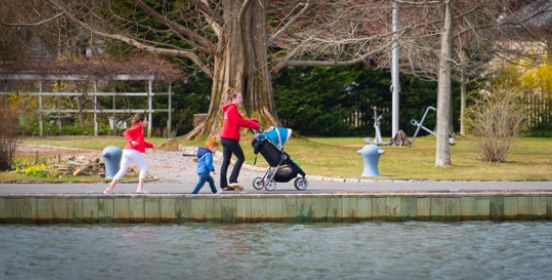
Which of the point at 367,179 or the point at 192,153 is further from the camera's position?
the point at 192,153

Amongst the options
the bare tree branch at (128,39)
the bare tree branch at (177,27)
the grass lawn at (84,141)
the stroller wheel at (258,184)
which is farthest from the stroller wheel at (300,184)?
the bare tree branch at (128,39)

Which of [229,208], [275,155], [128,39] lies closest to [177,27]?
[128,39]

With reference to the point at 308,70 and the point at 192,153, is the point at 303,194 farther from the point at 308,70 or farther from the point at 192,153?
the point at 308,70

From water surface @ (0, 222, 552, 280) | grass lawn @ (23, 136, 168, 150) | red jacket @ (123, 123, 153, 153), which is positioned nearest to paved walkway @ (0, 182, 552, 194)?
red jacket @ (123, 123, 153, 153)

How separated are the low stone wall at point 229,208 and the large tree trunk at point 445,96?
25.3 ft

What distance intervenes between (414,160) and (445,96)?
9.41 feet

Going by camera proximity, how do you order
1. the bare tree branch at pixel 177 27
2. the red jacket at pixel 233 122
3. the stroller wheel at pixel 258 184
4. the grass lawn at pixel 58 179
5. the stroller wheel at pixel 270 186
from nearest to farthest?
1. the red jacket at pixel 233 122
2. the stroller wheel at pixel 270 186
3. the stroller wheel at pixel 258 184
4. the grass lawn at pixel 58 179
5. the bare tree branch at pixel 177 27

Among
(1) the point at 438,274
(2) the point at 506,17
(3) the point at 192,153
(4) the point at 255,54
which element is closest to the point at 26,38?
(4) the point at 255,54

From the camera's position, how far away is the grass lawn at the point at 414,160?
28.1 meters

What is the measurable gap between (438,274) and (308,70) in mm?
31386

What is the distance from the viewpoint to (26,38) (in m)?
51.1

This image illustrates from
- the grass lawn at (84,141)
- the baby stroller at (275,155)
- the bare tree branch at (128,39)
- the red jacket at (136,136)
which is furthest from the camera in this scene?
the grass lawn at (84,141)

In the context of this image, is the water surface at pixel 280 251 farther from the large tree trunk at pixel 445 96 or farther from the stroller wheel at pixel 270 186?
the large tree trunk at pixel 445 96

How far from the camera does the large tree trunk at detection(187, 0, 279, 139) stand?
37.2 m
